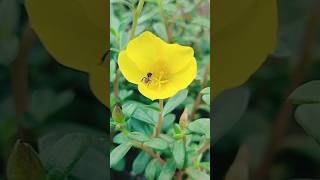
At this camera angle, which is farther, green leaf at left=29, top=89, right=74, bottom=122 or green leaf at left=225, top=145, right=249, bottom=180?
green leaf at left=29, top=89, right=74, bottom=122

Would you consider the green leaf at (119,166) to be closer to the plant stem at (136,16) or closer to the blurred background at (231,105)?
the blurred background at (231,105)

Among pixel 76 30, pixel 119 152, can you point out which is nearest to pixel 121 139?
pixel 119 152

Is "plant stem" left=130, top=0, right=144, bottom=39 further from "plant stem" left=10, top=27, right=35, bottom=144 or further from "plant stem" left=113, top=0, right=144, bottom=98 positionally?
"plant stem" left=10, top=27, right=35, bottom=144

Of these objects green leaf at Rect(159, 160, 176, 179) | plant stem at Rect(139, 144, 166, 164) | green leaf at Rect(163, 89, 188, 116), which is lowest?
green leaf at Rect(159, 160, 176, 179)

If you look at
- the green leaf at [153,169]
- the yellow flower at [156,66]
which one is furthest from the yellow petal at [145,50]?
the green leaf at [153,169]

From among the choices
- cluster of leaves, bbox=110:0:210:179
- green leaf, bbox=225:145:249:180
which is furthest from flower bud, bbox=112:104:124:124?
green leaf, bbox=225:145:249:180

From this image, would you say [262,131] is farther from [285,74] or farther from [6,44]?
[6,44]

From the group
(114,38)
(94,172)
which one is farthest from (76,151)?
(114,38)
